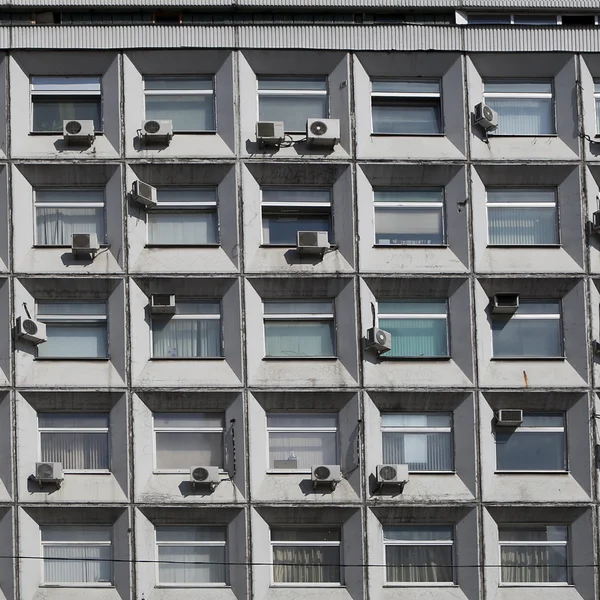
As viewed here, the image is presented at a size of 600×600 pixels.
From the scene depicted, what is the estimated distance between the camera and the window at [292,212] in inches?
944

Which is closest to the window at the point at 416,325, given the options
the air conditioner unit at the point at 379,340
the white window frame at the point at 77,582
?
the air conditioner unit at the point at 379,340

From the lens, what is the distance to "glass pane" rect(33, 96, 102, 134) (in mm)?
24312

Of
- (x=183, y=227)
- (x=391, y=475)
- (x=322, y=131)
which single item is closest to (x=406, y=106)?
(x=322, y=131)

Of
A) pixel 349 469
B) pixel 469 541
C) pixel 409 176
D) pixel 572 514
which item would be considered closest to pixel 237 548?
pixel 349 469

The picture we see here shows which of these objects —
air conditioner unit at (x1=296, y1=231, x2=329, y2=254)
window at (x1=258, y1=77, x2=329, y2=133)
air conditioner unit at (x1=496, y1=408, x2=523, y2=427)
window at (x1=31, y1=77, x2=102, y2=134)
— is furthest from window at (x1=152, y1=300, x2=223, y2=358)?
air conditioner unit at (x1=496, y1=408, x2=523, y2=427)

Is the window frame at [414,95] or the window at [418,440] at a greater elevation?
the window frame at [414,95]

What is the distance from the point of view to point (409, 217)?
24094 millimetres

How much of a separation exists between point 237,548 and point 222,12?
10232mm

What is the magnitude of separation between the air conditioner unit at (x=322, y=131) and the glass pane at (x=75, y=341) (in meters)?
5.10

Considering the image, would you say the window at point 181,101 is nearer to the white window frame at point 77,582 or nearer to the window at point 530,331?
the window at point 530,331

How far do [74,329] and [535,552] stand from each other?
917 centimetres

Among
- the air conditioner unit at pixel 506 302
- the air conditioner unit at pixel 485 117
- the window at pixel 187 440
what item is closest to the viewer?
the window at pixel 187 440

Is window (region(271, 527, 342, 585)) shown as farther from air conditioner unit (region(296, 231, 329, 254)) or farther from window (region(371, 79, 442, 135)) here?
window (region(371, 79, 442, 135))

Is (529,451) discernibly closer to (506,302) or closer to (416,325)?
(506,302)
